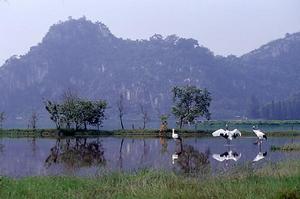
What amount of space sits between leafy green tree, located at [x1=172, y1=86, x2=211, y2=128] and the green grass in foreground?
48.3 meters

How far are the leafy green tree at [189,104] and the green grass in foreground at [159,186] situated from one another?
158ft

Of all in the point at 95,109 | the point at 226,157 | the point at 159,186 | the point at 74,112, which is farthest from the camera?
the point at 95,109

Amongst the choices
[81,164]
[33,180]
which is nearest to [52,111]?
[81,164]

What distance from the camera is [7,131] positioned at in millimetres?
59562

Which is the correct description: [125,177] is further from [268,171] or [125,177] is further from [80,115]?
[80,115]

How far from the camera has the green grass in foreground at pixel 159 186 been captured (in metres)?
12.5

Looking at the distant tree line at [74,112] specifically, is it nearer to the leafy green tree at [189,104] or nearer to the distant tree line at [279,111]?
the leafy green tree at [189,104]

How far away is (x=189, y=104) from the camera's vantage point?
68062mm

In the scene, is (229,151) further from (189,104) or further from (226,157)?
(189,104)

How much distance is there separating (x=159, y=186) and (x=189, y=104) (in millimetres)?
54314

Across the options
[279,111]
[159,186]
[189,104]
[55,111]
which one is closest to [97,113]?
[55,111]

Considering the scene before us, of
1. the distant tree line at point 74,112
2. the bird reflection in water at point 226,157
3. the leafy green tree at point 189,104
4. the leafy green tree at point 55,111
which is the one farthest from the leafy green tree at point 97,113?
the bird reflection in water at point 226,157

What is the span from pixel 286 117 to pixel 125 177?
131 m

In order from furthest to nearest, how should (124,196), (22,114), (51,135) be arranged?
(22,114) < (51,135) < (124,196)
